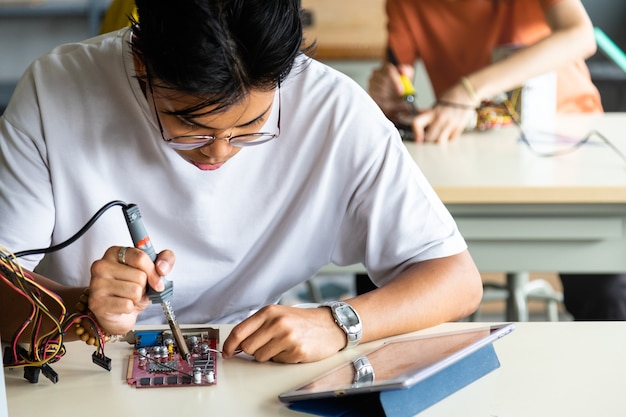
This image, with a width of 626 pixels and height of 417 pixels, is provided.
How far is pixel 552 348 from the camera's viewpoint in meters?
1.08

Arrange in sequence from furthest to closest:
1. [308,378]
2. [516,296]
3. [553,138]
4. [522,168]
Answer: [516,296] < [553,138] < [522,168] < [308,378]

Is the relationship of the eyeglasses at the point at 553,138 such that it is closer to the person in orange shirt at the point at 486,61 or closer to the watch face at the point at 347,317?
the person in orange shirt at the point at 486,61

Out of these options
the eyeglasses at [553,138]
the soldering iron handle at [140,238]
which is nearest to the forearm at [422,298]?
the soldering iron handle at [140,238]

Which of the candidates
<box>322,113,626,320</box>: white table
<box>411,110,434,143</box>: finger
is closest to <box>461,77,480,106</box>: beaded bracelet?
<box>411,110,434,143</box>: finger

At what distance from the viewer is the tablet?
90cm

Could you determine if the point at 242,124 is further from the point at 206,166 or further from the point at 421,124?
the point at 421,124

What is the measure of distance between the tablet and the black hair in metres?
0.33

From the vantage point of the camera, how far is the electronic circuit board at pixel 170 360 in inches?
39.1

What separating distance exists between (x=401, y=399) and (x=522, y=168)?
3.36 feet

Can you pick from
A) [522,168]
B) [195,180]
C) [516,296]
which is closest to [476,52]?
[516,296]

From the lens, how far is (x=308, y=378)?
1.01m

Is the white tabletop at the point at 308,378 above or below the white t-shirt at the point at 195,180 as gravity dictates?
below

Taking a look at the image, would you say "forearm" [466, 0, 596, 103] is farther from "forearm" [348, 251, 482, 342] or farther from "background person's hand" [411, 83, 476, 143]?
"forearm" [348, 251, 482, 342]

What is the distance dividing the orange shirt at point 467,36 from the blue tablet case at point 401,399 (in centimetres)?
164
